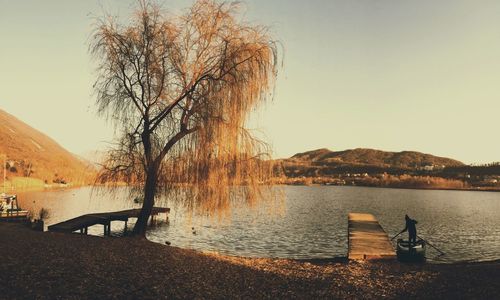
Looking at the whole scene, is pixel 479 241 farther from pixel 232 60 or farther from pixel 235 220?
pixel 232 60

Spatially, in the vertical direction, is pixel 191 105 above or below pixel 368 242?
above

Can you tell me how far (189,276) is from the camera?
11672 millimetres

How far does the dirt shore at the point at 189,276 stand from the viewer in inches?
383

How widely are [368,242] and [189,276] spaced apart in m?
12.1

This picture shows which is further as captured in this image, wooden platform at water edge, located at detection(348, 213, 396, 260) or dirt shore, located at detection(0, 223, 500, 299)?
wooden platform at water edge, located at detection(348, 213, 396, 260)

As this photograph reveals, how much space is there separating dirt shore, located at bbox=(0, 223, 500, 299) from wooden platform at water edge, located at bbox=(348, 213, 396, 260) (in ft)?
3.44

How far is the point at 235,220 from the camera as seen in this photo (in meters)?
44.3

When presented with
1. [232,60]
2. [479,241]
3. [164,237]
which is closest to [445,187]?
[479,241]

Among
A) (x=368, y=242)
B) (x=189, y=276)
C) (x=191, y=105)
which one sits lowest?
(x=368, y=242)

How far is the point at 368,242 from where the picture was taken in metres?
20.4

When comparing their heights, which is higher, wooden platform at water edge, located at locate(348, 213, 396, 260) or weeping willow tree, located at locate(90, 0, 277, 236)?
weeping willow tree, located at locate(90, 0, 277, 236)

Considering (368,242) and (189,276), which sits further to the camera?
(368,242)

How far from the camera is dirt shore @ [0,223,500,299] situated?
9734 mm

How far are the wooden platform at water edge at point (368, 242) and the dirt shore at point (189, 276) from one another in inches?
41.3
